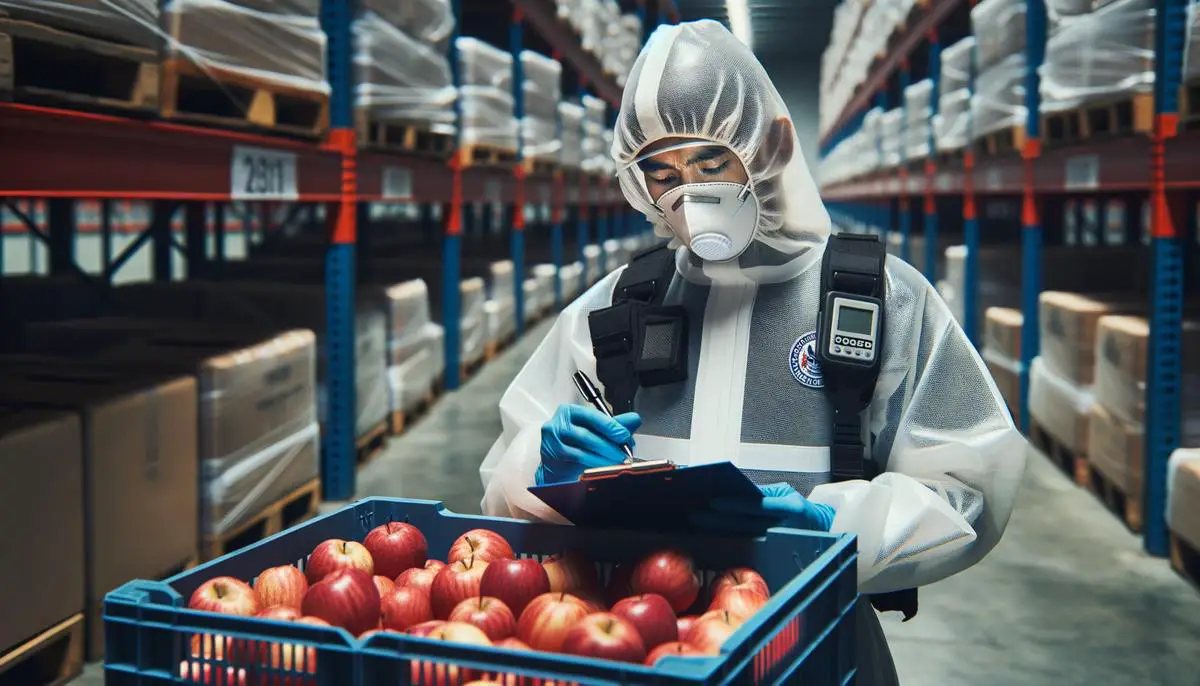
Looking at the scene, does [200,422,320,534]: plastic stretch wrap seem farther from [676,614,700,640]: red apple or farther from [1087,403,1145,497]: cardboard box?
[1087,403,1145,497]: cardboard box

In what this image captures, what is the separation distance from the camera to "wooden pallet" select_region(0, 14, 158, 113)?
2840mm

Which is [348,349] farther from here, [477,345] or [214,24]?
[477,345]

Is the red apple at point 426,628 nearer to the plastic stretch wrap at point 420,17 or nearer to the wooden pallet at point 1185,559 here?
the wooden pallet at point 1185,559

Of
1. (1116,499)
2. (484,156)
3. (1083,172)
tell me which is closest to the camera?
(1116,499)

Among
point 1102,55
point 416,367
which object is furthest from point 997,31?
point 416,367

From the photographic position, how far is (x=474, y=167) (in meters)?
8.16

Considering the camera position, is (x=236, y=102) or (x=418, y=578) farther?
(x=236, y=102)

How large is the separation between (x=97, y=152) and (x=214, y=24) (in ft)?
2.27

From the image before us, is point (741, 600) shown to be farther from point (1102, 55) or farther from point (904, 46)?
point (904, 46)

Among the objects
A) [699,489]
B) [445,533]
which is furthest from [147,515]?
[699,489]

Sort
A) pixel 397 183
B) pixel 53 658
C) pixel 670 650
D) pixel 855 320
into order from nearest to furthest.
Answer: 1. pixel 670 650
2. pixel 855 320
3. pixel 53 658
4. pixel 397 183

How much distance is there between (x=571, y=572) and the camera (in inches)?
61.6

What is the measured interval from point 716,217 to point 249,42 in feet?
8.88

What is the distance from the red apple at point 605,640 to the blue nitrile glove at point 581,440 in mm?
443
